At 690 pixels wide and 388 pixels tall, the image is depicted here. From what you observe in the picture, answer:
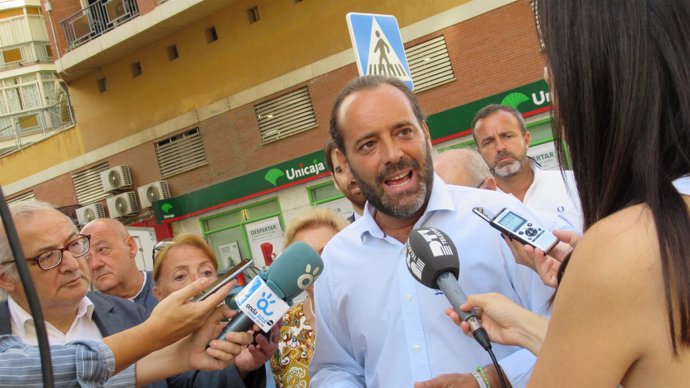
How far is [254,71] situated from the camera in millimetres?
17062

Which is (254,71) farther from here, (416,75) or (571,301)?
(571,301)

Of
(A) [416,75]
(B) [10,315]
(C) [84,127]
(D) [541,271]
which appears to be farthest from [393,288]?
(C) [84,127]

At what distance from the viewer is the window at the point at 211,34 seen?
17884mm

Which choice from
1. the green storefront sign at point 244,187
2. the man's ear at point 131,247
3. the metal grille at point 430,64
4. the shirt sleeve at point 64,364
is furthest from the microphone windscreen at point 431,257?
the green storefront sign at point 244,187

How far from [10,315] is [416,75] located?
42.5ft

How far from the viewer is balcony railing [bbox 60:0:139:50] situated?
1948 cm

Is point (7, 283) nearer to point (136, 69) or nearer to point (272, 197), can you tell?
point (272, 197)

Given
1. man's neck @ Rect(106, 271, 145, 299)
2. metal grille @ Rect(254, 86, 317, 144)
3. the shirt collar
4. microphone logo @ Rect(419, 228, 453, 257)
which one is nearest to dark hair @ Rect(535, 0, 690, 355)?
microphone logo @ Rect(419, 228, 453, 257)

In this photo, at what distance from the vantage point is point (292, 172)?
53.9 feet

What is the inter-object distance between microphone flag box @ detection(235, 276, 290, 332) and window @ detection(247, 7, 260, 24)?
51.7 feet

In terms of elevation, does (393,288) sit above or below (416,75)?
below

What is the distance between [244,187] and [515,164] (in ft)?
43.5

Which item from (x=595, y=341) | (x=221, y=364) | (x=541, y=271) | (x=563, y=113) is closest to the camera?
(x=595, y=341)

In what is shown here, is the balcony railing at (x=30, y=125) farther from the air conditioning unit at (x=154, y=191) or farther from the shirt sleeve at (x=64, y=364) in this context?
the shirt sleeve at (x=64, y=364)
